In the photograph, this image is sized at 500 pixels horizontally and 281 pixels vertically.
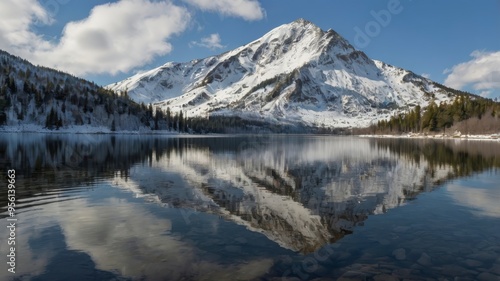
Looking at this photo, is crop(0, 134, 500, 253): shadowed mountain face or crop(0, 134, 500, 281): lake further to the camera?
crop(0, 134, 500, 253): shadowed mountain face

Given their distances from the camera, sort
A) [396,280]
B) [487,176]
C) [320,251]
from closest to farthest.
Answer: [396,280] → [320,251] → [487,176]

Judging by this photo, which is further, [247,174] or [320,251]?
[247,174]

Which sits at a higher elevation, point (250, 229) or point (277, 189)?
point (277, 189)

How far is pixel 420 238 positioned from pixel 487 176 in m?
30.0

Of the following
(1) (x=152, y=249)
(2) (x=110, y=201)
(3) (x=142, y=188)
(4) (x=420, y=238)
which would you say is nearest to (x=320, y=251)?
(4) (x=420, y=238)

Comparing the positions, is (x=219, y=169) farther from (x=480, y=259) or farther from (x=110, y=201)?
(x=480, y=259)

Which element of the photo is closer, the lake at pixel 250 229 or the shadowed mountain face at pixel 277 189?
the lake at pixel 250 229

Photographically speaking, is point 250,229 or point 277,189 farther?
point 277,189

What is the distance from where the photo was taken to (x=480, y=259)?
15.0 metres

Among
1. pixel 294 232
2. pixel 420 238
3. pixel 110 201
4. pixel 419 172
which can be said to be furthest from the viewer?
pixel 419 172

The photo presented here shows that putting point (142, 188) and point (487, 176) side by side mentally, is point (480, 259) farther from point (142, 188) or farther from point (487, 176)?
point (487, 176)

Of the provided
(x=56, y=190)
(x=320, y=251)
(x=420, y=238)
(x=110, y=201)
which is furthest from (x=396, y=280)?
(x=56, y=190)

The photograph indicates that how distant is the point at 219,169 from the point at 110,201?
21.8 m

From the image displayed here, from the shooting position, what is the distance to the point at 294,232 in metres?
19.1
